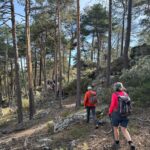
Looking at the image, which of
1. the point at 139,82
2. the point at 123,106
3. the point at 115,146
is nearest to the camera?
the point at 123,106

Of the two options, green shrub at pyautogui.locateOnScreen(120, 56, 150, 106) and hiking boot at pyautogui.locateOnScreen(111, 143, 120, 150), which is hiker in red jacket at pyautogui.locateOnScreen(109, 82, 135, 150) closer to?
hiking boot at pyautogui.locateOnScreen(111, 143, 120, 150)

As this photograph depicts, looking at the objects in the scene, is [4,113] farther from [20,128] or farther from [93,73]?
[20,128]

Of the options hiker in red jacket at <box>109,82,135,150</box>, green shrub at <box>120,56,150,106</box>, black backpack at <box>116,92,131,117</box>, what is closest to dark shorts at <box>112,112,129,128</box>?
hiker in red jacket at <box>109,82,135,150</box>

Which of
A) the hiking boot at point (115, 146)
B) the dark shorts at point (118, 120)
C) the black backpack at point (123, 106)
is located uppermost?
the black backpack at point (123, 106)

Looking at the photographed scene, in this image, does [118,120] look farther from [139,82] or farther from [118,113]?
[139,82]

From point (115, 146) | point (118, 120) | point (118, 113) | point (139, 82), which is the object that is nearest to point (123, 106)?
point (118, 113)

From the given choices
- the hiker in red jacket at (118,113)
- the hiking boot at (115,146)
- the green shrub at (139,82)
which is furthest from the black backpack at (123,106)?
the green shrub at (139,82)

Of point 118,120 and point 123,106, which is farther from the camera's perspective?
point 118,120

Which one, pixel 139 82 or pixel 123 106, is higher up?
pixel 139 82

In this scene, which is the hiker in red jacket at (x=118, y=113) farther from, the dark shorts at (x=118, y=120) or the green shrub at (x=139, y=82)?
the green shrub at (x=139, y=82)

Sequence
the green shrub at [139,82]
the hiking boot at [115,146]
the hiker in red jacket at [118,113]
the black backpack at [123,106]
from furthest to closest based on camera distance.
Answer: the green shrub at [139,82] < the hiking boot at [115,146] < the hiker in red jacket at [118,113] < the black backpack at [123,106]

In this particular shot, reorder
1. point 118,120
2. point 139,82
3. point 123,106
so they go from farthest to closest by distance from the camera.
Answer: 1. point 139,82
2. point 118,120
3. point 123,106

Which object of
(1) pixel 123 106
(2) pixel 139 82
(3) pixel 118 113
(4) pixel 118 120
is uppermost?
(2) pixel 139 82

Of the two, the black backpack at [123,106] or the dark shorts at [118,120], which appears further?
the dark shorts at [118,120]
